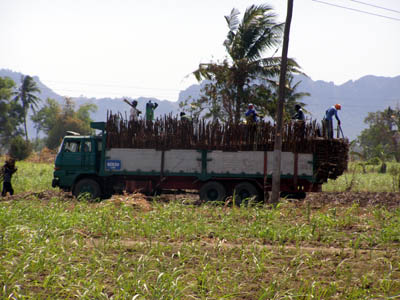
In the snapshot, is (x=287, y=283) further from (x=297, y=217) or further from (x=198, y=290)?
(x=297, y=217)

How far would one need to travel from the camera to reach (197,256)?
5.45 m

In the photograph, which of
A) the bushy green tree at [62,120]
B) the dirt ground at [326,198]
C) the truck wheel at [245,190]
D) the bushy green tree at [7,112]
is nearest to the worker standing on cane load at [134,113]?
the dirt ground at [326,198]

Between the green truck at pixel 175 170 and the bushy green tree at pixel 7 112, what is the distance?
170 ft

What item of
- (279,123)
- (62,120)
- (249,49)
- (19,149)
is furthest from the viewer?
(62,120)

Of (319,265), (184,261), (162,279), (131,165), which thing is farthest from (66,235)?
(131,165)

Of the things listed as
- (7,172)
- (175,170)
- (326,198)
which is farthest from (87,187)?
(326,198)

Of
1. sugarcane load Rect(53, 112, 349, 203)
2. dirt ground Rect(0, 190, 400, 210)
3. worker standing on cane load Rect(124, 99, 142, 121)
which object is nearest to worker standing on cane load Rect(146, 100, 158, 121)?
worker standing on cane load Rect(124, 99, 142, 121)

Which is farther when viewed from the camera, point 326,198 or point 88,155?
point 326,198

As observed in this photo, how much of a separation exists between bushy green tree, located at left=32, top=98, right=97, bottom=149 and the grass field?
47417 mm

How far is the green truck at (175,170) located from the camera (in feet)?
39.5

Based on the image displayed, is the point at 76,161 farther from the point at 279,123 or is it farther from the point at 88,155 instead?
the point at 279,123

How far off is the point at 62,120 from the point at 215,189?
5395 cm

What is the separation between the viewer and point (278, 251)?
592 centimetres

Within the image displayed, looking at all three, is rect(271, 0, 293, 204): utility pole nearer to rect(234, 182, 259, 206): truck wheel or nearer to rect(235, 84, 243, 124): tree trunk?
rect(234, 182, 259, 206): truck wheel
